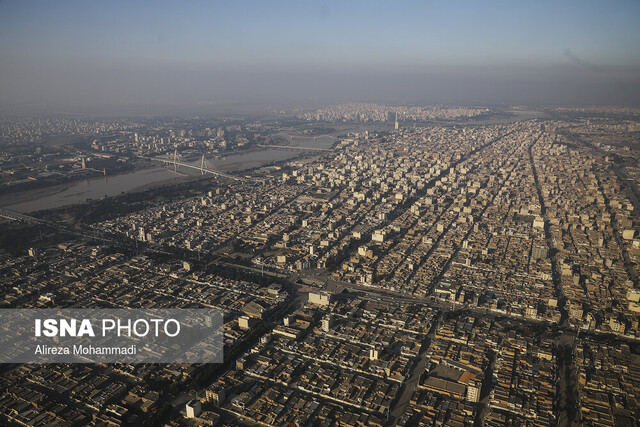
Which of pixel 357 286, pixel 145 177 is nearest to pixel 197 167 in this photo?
pixel 145 177

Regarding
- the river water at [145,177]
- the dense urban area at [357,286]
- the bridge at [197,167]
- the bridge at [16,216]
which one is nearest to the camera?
the dense urban area at [357,286]

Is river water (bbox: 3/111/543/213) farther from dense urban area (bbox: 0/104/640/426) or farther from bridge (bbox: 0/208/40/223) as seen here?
dense urban area (bbox: 0/104/640/426)

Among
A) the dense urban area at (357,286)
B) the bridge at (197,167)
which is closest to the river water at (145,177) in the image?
the bridge at (197,167)

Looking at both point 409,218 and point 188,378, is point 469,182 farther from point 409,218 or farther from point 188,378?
point 188,378

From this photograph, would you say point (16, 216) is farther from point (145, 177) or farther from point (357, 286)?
point (357, 286)

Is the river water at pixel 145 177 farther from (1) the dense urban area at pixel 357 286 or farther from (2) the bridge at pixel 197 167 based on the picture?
(1) the dense urban area at pixel 357 286
